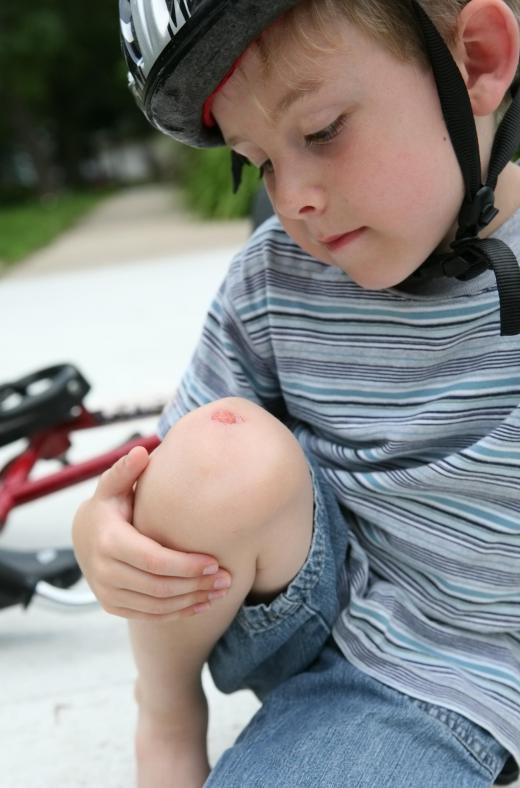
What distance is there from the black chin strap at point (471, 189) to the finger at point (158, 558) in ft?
1.40

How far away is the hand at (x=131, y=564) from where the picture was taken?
1037mm

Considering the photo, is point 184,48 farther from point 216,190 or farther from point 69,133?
point 69,133

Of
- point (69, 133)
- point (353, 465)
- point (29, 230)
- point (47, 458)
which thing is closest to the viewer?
point (353, 465)

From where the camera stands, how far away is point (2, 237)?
1012cm

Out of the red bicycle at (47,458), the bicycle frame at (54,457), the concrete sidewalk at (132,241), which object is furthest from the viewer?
the concrete sidewalk at (132,241)

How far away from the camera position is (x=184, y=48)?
1068 millimetres

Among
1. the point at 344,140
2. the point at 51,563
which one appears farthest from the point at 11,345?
the point at 344,140

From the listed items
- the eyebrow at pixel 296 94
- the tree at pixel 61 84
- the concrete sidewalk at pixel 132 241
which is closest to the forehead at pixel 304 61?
the eyebrow at pixel 296 94

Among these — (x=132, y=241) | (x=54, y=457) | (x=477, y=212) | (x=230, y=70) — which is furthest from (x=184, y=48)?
(x=132, y=241)

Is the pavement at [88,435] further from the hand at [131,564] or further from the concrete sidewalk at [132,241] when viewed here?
the hand at [131,564]

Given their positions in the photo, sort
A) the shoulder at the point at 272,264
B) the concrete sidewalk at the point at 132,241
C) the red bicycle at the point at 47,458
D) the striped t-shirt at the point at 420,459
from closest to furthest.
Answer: the striped t-shirt at the point at 420,459 → the shoulder at the point at 272,264 → the red bicycle at the point at 47,458 → the concrete sidewalk at the point at 132,241

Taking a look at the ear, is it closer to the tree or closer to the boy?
the boy

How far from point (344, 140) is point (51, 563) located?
37.3 inches

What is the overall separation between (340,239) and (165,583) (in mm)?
451
